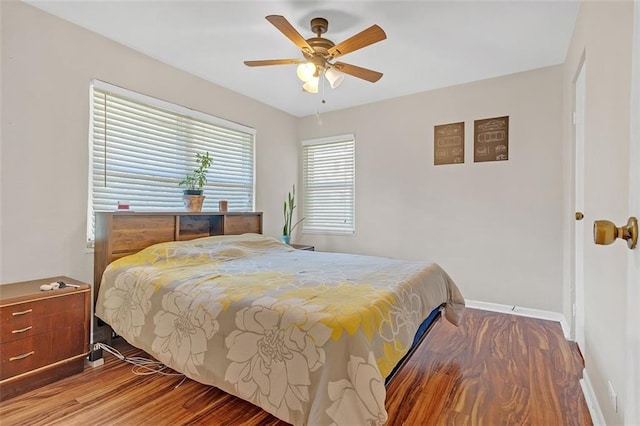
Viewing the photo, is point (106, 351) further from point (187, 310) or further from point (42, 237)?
point (187, 310)

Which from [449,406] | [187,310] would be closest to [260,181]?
[187,310]

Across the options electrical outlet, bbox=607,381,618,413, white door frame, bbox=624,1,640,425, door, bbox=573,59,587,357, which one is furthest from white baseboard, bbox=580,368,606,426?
white door frame, bbox=624,1,640,425

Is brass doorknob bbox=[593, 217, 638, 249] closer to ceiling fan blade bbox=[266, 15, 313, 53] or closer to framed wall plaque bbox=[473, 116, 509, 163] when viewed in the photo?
ceiling fan blade bbox=[266, 15, 313, 53]

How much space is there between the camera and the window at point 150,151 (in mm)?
2648

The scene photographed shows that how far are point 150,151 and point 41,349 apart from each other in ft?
5.94

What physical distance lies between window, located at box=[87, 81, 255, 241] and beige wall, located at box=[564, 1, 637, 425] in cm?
333

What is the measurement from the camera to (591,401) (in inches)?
67.3

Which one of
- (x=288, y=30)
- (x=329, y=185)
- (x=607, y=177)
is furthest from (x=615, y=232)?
(x=329, y=185)

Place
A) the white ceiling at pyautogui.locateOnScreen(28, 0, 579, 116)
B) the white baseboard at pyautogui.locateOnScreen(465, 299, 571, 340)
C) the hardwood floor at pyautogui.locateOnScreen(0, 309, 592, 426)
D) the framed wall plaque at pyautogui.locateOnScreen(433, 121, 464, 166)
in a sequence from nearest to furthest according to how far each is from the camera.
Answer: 1. the hardwood floor at pyautogui.locateOnScreen(0, 309, 592, 426)
2. the white ceiling at pyautogui.locateOnScreen(28, 0, 579, 116)
3. the white baseboard at pyautogui.locateOnScreen(465, 299, 571, 340)
4. the framed wall plaque at pyautogui.locateOnScreen(433, 121, 464, 166)

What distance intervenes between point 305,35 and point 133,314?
249 centimetres

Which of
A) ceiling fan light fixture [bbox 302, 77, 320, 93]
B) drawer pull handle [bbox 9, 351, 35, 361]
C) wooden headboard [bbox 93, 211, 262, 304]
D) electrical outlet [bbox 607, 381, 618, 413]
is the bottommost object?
drawer pull handle [bbox 9, 351, 35, 361]

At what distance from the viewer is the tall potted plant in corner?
3105mm

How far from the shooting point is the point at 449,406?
1766 millimetres

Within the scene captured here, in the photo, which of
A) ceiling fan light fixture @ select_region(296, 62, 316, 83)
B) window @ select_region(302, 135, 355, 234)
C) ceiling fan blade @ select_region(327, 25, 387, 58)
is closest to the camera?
ceiling fan blade @ select_region(327, 25, 387, 58)
